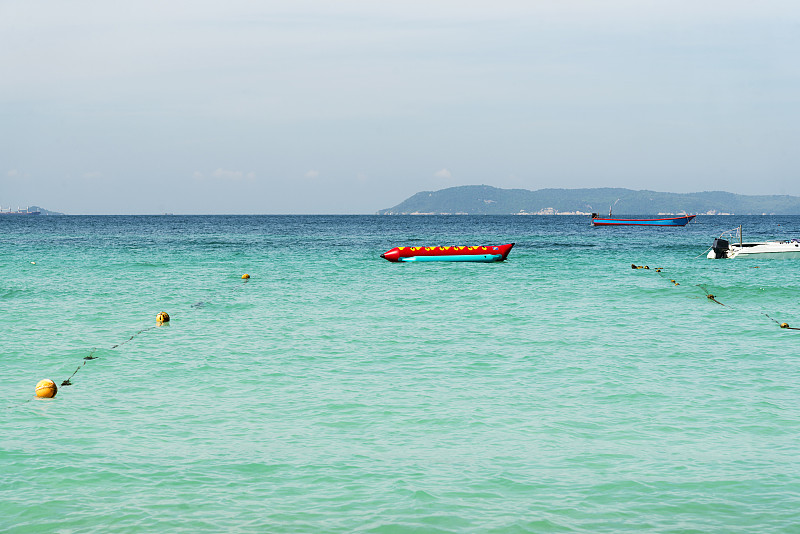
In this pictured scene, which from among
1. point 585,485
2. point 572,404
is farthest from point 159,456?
point 572,404

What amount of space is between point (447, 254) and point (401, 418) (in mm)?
39400

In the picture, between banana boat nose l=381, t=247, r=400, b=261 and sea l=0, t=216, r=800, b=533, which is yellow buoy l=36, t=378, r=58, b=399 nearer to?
sea l=0, t=216, r=800, b=533

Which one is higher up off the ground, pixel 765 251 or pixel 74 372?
pixel 765 251

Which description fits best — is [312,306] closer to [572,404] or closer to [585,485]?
[572,404]

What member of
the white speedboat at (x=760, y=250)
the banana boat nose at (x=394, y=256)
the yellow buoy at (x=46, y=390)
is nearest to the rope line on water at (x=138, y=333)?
the yellow buoy at (x=46, y=390)

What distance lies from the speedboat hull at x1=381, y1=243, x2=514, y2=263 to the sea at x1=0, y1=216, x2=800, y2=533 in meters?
22.4

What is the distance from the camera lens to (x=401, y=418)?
12.9 m

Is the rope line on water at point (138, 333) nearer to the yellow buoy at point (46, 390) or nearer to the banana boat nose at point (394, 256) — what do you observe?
the yellow buoy at point (46, 390)

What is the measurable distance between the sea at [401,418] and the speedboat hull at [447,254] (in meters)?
22.4

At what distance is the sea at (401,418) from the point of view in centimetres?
905

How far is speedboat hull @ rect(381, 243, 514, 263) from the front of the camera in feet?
168

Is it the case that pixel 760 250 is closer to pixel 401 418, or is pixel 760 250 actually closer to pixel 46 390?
pixel 401 418

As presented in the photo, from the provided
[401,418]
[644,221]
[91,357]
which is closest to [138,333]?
[91,357]

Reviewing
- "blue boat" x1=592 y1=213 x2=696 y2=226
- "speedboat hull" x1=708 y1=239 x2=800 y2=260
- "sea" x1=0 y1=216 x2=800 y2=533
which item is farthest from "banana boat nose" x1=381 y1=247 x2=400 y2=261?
"blue boat" x1=592 y1=213 x2=696 y2=226
